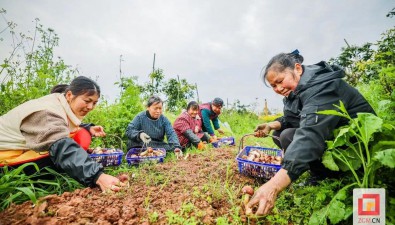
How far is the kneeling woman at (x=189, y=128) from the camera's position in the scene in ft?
19.6

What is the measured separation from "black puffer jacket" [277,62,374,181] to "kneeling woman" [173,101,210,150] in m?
3.49

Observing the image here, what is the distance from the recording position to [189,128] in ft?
20.3

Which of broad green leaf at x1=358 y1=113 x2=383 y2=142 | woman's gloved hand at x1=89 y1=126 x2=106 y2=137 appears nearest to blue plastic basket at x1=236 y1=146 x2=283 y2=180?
broad green leaf at x1=358 y1=113 x2=383 y2=142

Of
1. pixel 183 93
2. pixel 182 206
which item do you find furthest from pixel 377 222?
pixel 183 93

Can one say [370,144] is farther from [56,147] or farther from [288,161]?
[56,147]

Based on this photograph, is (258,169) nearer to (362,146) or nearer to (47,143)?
(362,146)

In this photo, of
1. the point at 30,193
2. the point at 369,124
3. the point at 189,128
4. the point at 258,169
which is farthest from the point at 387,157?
the point at 189,128

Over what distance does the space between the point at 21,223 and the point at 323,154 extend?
7.96 feet

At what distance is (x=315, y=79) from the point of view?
2393 millimetres

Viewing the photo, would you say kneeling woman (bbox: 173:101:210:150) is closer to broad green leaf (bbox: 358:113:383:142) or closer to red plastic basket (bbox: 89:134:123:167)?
red plastic basket (bbox: 89:134:123:167)

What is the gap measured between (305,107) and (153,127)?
3.79 metres

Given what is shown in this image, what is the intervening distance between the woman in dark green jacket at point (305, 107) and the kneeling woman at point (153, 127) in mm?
2869

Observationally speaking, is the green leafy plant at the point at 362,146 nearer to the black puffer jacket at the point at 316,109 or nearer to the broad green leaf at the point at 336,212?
the black puffer jacket at the point at 316,109

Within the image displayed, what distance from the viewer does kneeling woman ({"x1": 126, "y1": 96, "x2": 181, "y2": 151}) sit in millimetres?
5105
